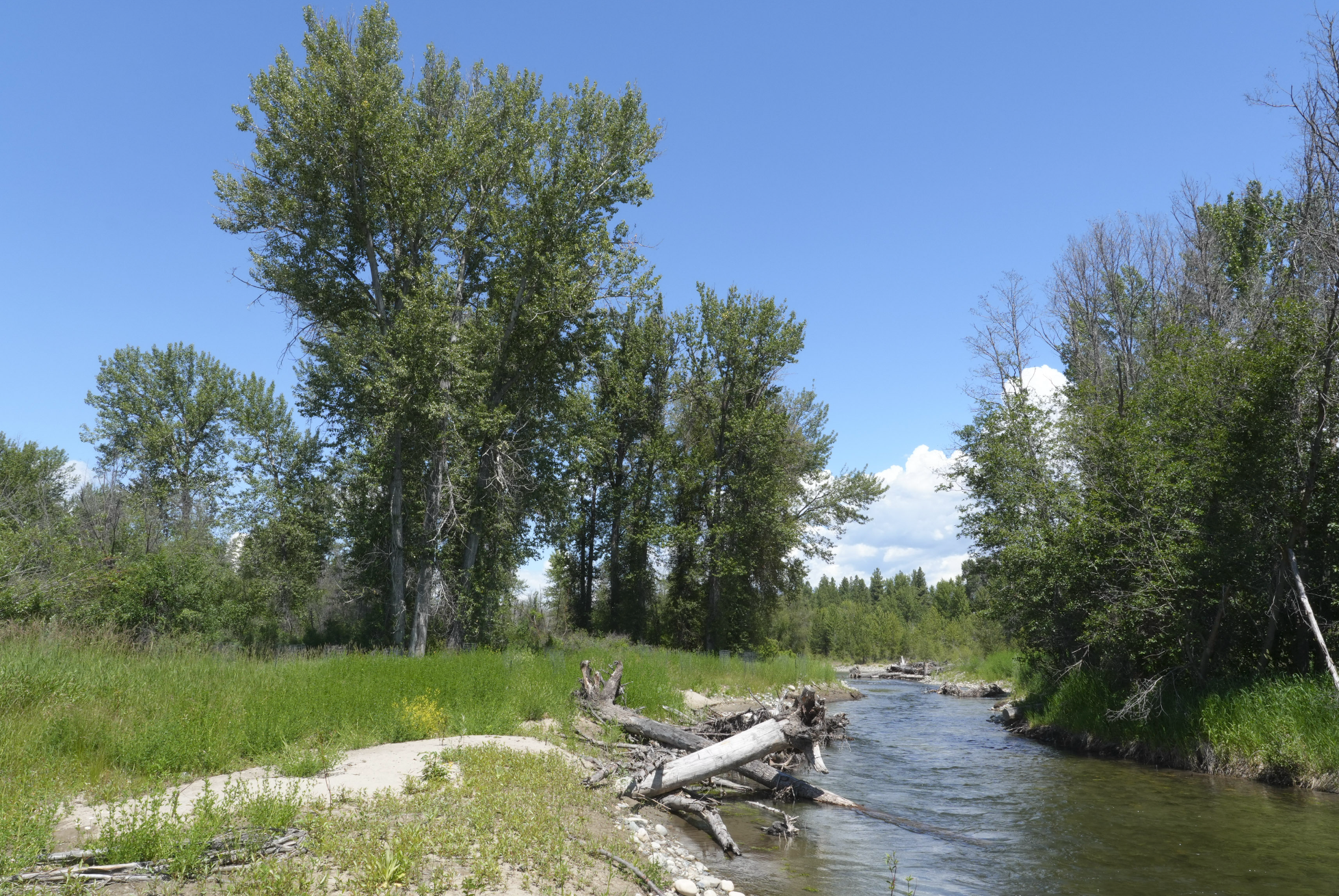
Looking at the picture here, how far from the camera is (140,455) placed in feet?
135

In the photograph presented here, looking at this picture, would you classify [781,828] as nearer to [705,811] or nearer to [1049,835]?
[705,811]

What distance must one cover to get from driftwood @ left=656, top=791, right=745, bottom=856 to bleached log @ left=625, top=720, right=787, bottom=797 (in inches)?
10.0

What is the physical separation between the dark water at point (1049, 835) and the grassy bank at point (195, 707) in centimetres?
454

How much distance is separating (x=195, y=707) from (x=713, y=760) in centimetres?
674

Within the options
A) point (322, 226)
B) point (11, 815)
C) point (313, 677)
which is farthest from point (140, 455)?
point (11, 815)

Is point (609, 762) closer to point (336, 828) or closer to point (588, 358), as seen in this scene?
point (336, 828)

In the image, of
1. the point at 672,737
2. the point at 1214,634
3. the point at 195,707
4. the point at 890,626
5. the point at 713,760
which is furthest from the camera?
the point at 890,626

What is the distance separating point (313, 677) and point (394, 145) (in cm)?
1588

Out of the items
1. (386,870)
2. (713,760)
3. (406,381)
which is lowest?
(713,760)

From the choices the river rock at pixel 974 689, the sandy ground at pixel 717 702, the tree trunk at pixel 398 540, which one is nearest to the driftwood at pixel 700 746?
the sandy ground at pixel 717 702

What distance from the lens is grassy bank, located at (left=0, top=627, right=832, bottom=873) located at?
23.3 feet

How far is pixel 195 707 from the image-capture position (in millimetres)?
8930

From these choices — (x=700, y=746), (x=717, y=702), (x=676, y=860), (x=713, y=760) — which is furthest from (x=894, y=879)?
(x=717, y=702)

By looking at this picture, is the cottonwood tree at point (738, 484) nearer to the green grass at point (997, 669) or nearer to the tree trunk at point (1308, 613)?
the green grass at point (997, 669)
